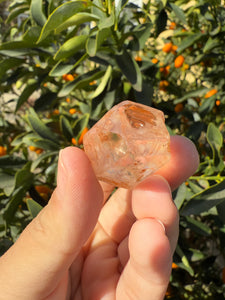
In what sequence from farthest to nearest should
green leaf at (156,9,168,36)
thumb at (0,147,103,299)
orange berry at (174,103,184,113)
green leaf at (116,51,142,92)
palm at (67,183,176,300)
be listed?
orange berry at (174,103,184,113) → green leaf at (156,9,168,36) → green leaf at (116,51,142,92) → palm at (67,183,176,300) → thumb at (0,147,103,299)

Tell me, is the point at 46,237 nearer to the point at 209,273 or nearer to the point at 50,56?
the point at 50,56

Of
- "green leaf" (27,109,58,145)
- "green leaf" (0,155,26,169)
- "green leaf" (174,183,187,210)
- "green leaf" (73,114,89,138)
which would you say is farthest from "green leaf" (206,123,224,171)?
"green leaf" (0,155,26,169)

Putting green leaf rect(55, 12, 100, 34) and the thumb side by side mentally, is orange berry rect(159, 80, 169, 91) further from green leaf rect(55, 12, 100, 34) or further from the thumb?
the thumb

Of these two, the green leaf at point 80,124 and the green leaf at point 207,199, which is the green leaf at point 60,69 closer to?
the green leaf at point 80,124

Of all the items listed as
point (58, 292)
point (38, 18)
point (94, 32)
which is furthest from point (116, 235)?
point (38, 18)

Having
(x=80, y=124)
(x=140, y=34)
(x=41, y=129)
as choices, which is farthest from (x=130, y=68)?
(x=41, y=129)

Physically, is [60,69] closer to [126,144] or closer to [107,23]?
[107,23]

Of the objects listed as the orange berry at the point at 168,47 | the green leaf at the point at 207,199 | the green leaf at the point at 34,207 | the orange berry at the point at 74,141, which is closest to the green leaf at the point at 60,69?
the orange berry at the point at 74,141
